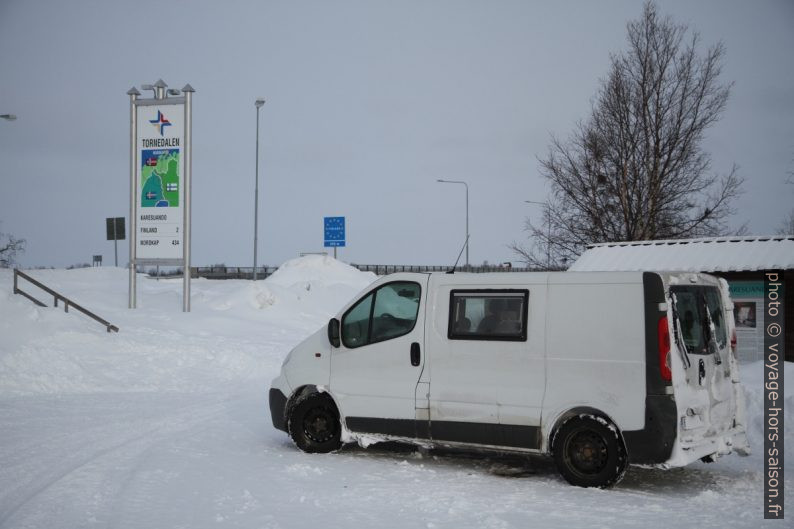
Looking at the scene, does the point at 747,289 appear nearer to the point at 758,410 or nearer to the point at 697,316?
the point at 758,410

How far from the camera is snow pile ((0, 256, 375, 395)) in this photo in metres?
16.5

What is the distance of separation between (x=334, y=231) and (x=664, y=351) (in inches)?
2277

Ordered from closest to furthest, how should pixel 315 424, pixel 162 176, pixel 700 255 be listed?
pixel 315 424, pixel 700 255, pixel 162 176

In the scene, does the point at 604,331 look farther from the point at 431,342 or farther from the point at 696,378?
the point at 431,342

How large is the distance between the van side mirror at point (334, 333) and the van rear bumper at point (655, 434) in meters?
3.64

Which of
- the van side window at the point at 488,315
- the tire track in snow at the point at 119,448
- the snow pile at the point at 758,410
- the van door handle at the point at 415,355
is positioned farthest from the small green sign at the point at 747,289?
the van door handle at the point at 415,355

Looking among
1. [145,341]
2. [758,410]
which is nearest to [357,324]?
[758,410]

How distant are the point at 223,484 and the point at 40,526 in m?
1.91

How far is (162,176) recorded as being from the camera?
23266 mm

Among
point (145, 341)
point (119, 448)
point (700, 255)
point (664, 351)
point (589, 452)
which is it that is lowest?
point (119, 448)

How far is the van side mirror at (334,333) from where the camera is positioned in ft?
31.9

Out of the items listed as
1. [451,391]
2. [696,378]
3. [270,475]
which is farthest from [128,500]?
[696,378]

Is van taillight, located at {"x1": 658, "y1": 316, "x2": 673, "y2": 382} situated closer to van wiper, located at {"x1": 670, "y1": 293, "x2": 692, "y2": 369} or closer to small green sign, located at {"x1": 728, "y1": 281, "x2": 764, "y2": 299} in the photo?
van wiper, located at {"x1": 670, "y1": 293, "x2": 692, "y2": 369}

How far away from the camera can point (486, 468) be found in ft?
30.3
